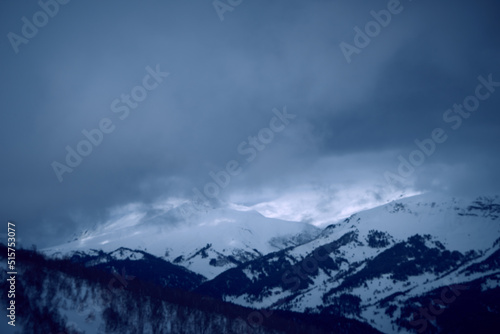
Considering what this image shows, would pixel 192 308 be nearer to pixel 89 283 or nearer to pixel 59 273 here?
pixel 89 283

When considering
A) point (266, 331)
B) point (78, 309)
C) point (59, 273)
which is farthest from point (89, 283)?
point (266, 331)

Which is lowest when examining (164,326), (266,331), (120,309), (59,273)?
(266,331)

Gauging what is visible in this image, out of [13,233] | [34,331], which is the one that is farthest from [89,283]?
[13,233]

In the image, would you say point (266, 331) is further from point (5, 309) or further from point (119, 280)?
point (5, 309)

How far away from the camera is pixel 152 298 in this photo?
175 m

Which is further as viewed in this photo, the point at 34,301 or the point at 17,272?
the point at 17,272

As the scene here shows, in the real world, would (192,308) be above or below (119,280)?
below

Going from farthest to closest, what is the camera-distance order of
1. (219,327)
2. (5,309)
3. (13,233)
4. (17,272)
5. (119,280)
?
(119,280) → (219,327) → (17,272) → (5,309) → (13,233)

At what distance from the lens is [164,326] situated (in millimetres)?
151625

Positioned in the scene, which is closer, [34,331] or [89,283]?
[34,331]

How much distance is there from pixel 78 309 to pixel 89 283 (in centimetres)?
2736

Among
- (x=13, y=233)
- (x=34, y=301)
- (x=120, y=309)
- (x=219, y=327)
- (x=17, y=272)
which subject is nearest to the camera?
(x=13, y=233)

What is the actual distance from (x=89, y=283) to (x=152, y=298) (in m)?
39.0

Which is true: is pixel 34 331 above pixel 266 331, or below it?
A: above
